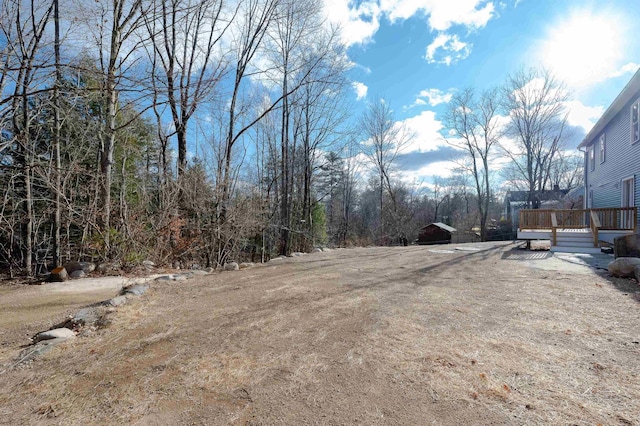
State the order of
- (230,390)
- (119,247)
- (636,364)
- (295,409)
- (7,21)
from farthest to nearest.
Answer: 1. (119,247)
2. (7,21)
3. (636,364)
4. (230,390)
5. (295,409)

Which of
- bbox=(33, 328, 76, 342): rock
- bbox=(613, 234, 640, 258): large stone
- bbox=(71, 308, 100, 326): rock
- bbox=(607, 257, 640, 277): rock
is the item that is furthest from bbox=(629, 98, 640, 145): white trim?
bbox=(33, 328, 76, 342): rock

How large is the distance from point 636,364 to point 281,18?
12.9 m

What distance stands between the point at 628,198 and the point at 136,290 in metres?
13.4

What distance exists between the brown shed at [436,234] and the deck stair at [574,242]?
15.5 m

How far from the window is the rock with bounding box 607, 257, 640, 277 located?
6.21m

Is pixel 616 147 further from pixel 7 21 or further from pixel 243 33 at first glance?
pixel 7 21

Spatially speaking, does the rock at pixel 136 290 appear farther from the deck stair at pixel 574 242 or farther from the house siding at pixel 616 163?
the house siding at pixel 616 163

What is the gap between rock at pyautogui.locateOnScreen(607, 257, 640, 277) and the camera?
4.81 meters

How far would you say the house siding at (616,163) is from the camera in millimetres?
9172

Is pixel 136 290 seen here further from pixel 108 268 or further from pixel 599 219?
pixel 599 219

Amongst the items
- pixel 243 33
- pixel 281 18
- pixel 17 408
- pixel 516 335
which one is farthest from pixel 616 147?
pixel 17 408

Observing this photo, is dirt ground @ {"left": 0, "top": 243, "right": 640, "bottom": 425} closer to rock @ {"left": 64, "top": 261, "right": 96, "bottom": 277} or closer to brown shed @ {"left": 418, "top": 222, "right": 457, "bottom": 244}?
rock @ {"left": 64, "top": 261, "right": 96, "bottom": 277}

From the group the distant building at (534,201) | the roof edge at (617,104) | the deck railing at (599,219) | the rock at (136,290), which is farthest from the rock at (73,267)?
the distant building at (534,201)

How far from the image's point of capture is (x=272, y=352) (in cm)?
252
